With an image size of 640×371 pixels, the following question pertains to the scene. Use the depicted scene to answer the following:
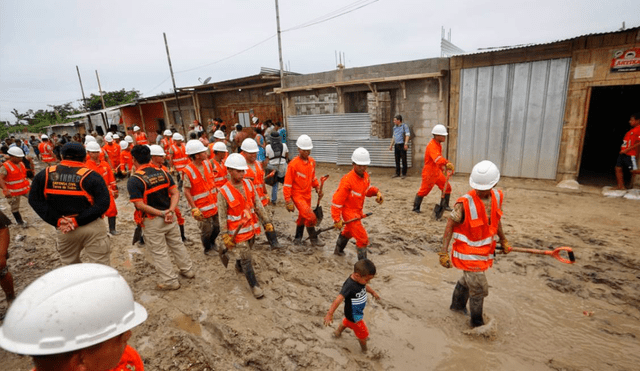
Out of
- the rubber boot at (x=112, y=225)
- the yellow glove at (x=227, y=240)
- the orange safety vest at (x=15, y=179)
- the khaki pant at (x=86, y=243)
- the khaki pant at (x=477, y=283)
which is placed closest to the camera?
the khaki pant at (x=477, y=283)

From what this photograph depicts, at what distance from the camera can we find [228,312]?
3727 millimetres

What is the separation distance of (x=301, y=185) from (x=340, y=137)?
6.91 m

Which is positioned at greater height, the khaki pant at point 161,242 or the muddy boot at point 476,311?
the khaki pant at point 161,242

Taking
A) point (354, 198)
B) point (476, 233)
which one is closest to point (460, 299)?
point (476, 233)

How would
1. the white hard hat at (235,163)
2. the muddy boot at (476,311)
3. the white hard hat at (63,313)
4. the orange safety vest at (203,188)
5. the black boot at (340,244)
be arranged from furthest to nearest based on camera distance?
1. the orange safety vest at (203,188)
2. the black boot at (340,244)
3. the white hard hat at (235,163)
4. the muddy boot at (476,311)
5. the white hard hat at (63,313)

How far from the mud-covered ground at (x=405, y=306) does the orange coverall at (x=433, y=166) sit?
80cm

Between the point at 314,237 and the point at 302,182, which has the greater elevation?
the point at 302,182

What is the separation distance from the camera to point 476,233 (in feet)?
10.2

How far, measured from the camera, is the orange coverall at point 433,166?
6.07 m

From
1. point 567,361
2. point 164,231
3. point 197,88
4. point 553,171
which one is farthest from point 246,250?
point 197,88

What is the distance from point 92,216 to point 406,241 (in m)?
4.57

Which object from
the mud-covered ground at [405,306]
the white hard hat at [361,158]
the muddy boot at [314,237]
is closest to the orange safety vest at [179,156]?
the mud-covered ground at [405,306]

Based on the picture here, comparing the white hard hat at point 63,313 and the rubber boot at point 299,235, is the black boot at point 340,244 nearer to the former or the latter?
the rubber boot at point 299,235

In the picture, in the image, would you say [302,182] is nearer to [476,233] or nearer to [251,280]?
[251,280]
